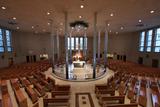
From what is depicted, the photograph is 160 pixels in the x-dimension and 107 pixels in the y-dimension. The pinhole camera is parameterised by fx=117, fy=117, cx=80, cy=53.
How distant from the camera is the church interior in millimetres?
6654

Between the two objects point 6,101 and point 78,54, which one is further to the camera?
point 78,54

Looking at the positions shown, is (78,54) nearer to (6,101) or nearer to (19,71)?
(19,71)

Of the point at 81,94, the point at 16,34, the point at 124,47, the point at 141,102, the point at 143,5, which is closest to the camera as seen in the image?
the point at 141,102

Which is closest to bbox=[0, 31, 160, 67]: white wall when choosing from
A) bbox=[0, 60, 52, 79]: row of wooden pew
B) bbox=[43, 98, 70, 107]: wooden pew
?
bbox=[0, 60, 52, 79]: row of wooden pew

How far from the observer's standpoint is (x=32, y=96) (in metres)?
5.91

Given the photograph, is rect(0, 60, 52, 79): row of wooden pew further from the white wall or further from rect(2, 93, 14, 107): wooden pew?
rect(2, 93, 14, 107): wooden pew

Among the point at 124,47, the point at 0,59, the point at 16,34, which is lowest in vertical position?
the point at 0,59

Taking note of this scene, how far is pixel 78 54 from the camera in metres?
28.4

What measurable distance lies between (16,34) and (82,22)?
12.6 meters

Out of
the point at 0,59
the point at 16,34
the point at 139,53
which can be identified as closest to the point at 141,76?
the point at 139,53

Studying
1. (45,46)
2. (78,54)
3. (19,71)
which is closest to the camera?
(19,71)

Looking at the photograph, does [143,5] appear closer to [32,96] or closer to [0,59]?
[32,96]

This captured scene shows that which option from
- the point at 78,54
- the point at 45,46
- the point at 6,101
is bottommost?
the point at 6,101

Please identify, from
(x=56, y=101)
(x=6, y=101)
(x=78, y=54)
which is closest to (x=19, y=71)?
(x=6, y=101)
